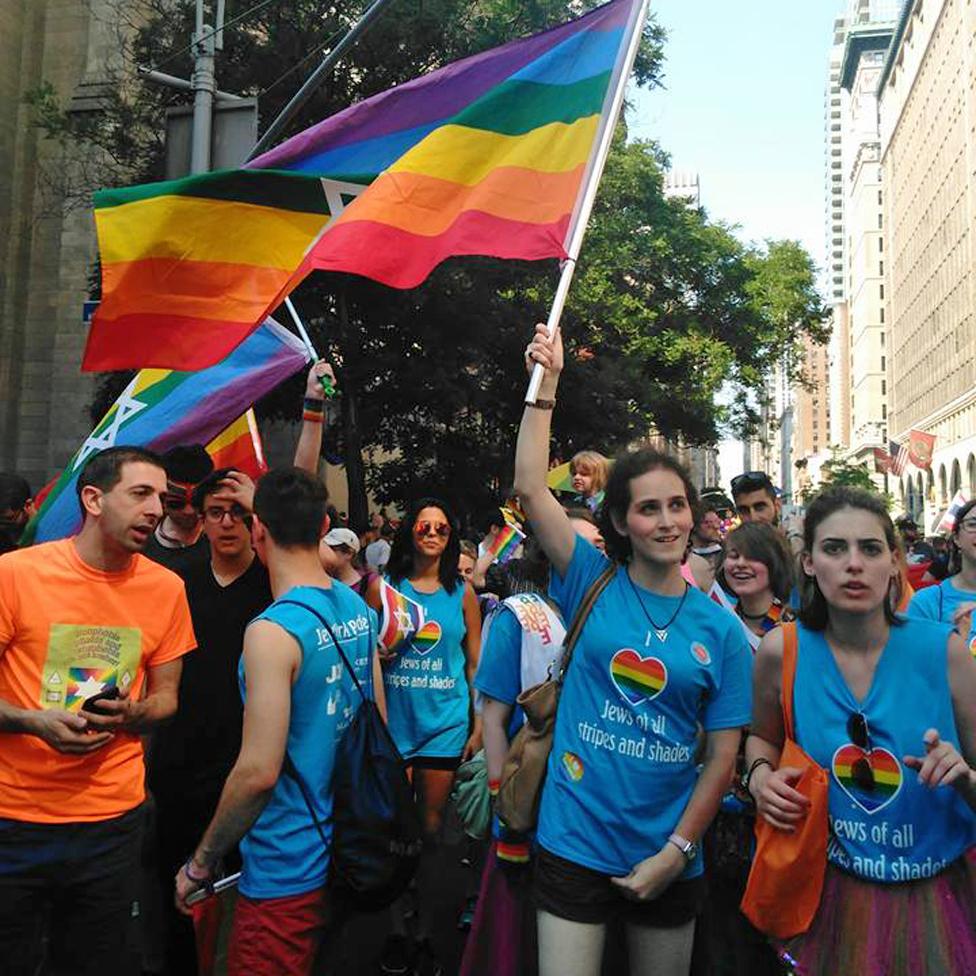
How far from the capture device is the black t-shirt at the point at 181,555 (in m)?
4.20

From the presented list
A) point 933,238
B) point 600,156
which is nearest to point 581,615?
point 600,156

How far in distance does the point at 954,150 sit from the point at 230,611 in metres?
83.6

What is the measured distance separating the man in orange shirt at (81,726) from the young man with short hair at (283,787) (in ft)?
1.13

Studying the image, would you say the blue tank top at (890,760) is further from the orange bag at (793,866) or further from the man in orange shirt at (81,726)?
the man in orange shirt at (81,726)

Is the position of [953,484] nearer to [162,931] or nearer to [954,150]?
[954,150]

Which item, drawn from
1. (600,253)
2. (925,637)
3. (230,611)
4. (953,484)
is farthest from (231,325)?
(953,484)

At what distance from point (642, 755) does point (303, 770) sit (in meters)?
0.98

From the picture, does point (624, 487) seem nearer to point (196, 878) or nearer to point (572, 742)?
point (572, 742)

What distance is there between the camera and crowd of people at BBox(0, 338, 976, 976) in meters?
2.62

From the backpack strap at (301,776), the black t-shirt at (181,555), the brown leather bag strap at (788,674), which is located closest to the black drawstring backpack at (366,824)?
the backpack strap at (301,776)

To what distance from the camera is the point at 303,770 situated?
3.04m

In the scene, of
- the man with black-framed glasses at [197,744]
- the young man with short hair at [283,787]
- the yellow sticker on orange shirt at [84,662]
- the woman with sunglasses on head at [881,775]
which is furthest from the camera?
the man with black-framed glasses at [197,744]

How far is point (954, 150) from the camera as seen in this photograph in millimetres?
75812

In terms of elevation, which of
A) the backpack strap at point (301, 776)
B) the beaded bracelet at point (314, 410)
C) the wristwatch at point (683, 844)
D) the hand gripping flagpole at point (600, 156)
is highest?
the hand gripping flagpole at point (600, 156)
